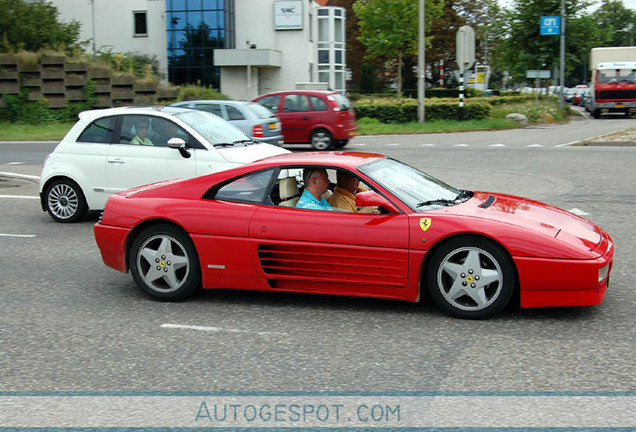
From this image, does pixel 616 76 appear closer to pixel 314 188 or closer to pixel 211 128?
pixel 211 128

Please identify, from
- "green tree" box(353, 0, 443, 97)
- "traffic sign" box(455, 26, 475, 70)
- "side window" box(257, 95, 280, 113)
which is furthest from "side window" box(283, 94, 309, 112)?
"green tree" box(353, 0, 443, 97)

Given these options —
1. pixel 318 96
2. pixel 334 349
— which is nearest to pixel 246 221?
pixel 334 349

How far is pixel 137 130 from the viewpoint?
10172 millimetres

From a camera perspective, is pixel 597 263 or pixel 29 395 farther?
pixel 597 263

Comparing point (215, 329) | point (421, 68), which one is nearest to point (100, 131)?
point (215, 329)

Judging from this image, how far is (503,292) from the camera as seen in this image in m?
5.43

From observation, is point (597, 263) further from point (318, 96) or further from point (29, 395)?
point (318, 96)

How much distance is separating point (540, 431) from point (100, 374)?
2.60 m

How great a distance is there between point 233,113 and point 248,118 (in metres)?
0.37

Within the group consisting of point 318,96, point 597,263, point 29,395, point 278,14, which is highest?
point 278,14

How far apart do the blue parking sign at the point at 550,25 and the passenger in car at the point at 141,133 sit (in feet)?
108

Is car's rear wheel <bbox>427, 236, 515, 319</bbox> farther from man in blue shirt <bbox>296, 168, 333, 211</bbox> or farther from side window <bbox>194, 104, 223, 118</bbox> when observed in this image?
side window <bbox>194, 104, 223, 118</bbox>

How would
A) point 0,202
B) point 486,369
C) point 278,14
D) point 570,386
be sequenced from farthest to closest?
point 278,14
point 0,202
point 486,369
point 570,386

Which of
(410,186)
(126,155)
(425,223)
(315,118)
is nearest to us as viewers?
(425,223)
